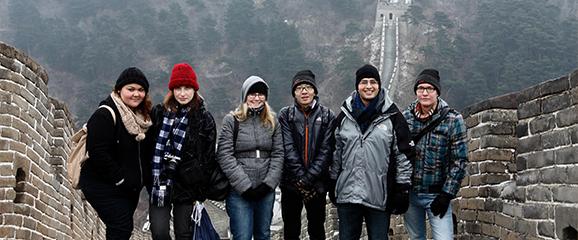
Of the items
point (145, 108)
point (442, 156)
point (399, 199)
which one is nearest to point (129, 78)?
point (145, 108)

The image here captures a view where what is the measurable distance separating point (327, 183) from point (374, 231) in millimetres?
537

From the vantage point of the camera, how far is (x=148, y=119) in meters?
4.46

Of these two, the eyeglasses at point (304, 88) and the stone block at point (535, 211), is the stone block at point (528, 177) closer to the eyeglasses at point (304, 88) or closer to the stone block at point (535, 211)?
the stone block at point (535, 211)

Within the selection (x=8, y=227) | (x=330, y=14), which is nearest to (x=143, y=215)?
(x=8, y=227)

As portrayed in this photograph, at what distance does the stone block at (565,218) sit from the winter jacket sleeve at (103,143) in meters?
3.02

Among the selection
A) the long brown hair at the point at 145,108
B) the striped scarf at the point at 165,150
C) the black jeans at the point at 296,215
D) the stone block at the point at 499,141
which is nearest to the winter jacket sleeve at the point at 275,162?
the black jeans at the point at 296,215

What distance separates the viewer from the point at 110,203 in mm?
4230

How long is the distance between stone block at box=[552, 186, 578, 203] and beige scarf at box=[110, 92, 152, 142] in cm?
291

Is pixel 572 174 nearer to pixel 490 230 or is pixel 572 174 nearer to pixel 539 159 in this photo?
pixel 539 159

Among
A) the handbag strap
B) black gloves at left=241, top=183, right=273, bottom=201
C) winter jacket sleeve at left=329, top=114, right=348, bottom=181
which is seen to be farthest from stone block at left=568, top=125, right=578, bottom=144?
black gloves at left=241, top=183, right=273, bottom=201

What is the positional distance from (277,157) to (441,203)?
1.32 meters

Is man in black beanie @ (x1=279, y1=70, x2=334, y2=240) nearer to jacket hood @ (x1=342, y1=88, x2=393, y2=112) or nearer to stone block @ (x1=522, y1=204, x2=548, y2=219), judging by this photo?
jacket hood @ (x1=342, y1=88, x2=393, y2=112)

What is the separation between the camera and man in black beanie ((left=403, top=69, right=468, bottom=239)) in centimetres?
464

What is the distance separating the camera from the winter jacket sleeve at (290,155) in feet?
16.1
